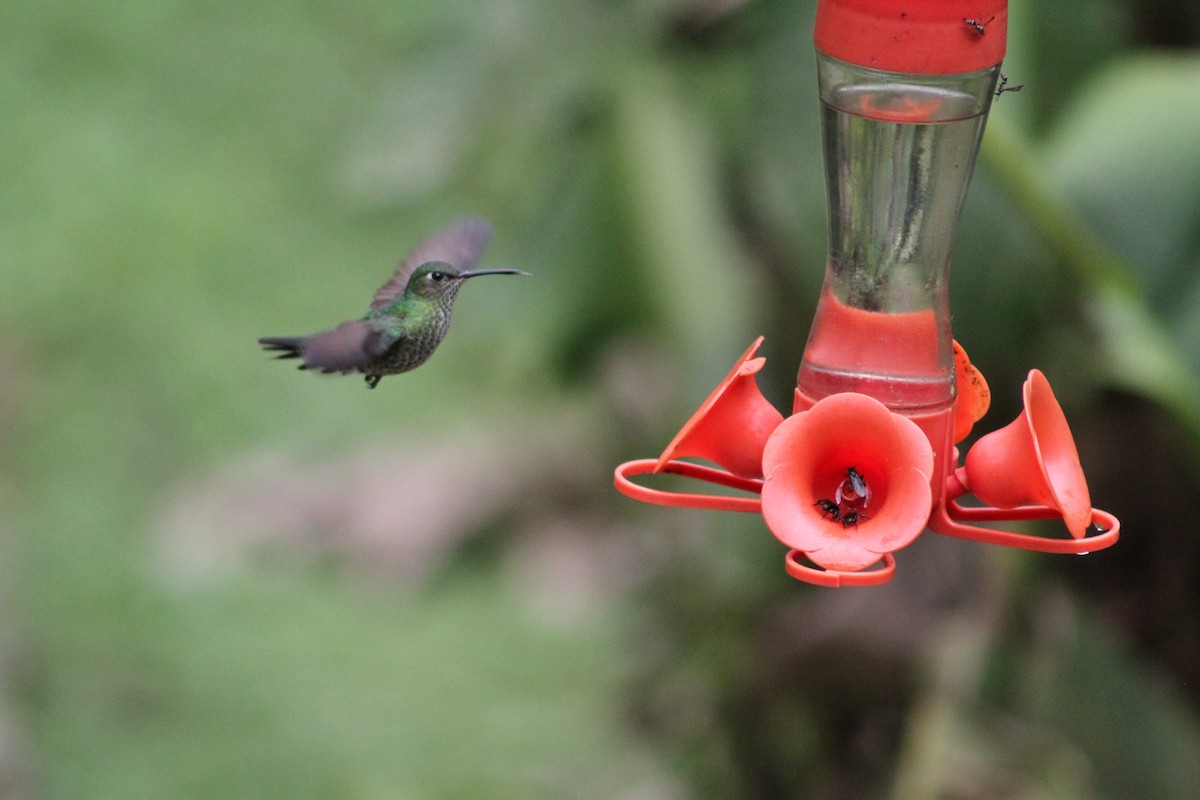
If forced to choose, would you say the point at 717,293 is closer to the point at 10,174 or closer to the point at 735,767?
the point at 735,767

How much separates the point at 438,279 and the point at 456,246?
7.0 inches

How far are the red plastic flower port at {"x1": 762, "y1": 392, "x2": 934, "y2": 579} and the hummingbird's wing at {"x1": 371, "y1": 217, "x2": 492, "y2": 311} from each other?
2.24 ft

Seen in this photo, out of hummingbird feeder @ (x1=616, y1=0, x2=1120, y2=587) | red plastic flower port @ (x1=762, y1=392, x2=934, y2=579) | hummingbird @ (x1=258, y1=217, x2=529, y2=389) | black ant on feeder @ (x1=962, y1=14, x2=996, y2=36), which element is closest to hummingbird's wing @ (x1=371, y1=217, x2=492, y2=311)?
hummingbird @ (x1=258, y1=217, x2=529, y2=389)

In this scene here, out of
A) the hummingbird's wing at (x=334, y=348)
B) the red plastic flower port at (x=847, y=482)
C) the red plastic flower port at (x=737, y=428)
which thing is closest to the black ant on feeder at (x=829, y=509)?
the red plastic flower port at (x=847, y=482)

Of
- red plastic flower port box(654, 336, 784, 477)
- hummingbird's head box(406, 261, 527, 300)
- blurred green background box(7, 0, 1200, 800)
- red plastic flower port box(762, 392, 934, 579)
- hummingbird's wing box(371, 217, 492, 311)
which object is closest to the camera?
red plastic flower port box(762, 392, 934, 579)

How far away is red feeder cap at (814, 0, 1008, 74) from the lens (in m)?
1.58

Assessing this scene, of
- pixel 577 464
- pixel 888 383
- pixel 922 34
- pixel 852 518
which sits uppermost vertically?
pixel 922 34

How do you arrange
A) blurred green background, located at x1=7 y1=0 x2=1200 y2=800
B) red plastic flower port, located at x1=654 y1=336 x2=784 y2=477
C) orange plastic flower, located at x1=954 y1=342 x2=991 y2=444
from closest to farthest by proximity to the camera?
red plastic flower port, located at x1=654 y1=336 x2=784 y2=477 → orange plastic flower, located at x1=954 y1=342 x2=991 y2=444 → blurred green background, located at x1=7 y1=0 x2=1200 y2=800

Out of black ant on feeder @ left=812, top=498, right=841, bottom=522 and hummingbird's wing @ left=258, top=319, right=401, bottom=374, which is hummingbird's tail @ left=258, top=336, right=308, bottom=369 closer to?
hummingbird's wing @ left=258, top=319, right=401, bottom=374

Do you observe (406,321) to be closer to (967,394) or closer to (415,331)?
(415,331)

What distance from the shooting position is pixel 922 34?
5.19 feet

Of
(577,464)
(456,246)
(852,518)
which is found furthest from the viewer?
(577,464)

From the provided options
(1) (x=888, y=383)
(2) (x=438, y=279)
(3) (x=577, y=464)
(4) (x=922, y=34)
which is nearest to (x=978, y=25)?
(4) (x=922, y=34)

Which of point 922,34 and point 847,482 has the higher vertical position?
point 922,34
